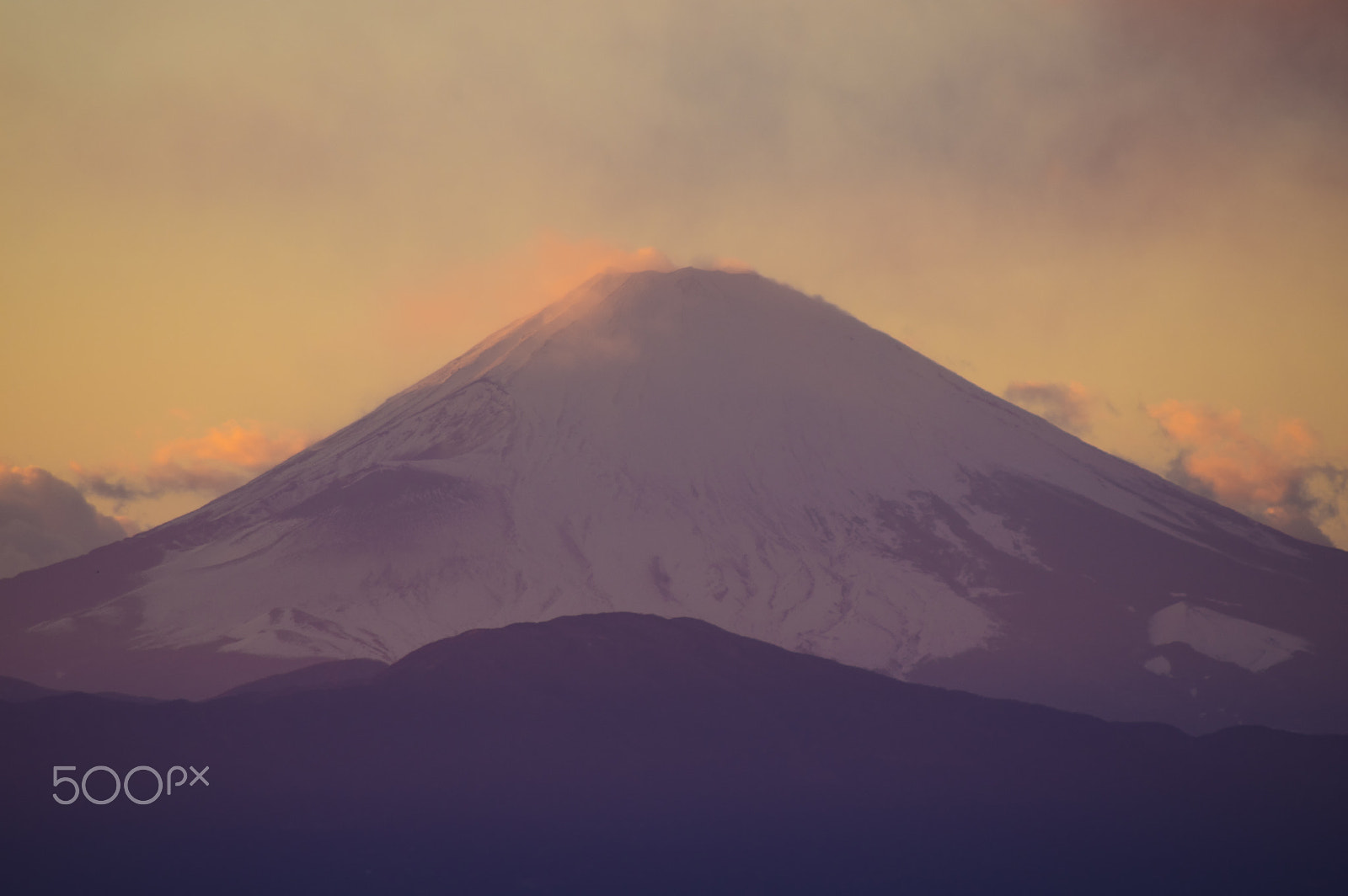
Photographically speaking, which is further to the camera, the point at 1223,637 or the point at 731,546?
the point at 731,546

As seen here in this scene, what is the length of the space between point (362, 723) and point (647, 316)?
54.9 meters

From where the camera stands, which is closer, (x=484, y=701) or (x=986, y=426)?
(x=484, y=701)

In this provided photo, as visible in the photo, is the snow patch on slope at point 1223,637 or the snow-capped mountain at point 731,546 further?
the snow patch on slope at point 1223,637

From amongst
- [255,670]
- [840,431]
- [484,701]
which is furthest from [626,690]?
[840,431]

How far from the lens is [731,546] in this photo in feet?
372

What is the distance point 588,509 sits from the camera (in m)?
117

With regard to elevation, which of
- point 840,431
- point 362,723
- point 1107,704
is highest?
point 840,431

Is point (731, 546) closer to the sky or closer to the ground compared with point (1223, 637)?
closer to the sky

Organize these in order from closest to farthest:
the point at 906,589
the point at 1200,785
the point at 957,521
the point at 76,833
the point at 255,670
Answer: the point at 76,833 → the point at 1200,785 → the point at 255,670 → the point at 906,589 → the point at 957,521

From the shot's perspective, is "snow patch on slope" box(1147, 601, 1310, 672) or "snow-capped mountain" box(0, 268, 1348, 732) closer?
"snow-capped mountain" box(0, 268, 1348, 732)

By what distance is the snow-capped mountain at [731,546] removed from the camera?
10419 cm

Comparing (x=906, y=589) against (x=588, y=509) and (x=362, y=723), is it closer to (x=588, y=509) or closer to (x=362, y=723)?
(x=588, y=509)

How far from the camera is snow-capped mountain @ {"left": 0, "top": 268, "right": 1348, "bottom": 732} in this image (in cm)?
10419

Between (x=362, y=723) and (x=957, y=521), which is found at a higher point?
(x=957, y=521)
